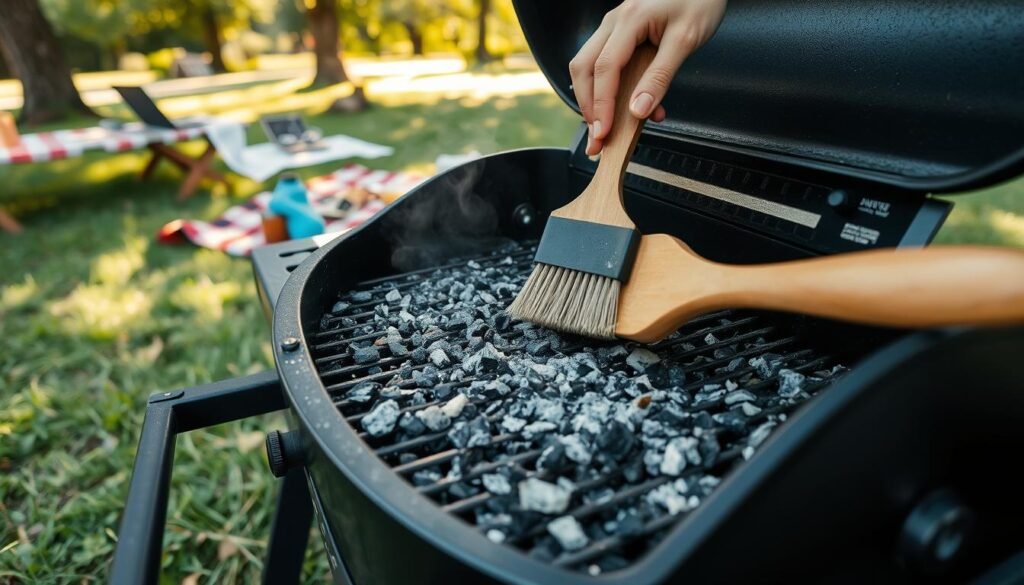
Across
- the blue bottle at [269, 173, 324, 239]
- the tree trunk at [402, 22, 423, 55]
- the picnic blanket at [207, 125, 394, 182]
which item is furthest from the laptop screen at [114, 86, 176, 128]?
the tree trunk at [402, 22, 423, 55]

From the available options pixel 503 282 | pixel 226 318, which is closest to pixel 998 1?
pixel 503 282

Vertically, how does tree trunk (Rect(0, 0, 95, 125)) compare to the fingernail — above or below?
below

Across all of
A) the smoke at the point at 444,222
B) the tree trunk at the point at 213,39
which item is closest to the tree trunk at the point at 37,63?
the smoke at the point at 444,222

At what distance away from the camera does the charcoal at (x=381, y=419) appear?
0.76 metres

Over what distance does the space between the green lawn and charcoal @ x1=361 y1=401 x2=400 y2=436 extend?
99 centimetres

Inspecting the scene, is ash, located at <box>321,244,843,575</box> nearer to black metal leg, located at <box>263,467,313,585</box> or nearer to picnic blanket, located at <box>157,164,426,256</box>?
black metal leg, located at <box>263,467,313,585</box>

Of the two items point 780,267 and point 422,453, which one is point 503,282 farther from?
point 780,267

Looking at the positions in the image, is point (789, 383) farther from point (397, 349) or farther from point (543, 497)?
point (397, 349)

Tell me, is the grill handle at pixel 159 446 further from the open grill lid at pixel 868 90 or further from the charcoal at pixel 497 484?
the open grill lid at pixel 868 90

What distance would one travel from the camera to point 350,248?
1.14m

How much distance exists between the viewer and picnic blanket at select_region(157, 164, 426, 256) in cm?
338

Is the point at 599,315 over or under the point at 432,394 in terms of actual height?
over

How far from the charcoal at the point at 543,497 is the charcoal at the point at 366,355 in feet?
1.24

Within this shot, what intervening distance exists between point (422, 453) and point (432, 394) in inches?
4.4
